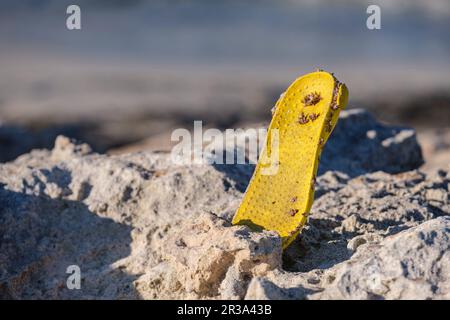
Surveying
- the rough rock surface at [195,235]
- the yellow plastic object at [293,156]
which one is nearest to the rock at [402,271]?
the rough rock surface at [195,235]

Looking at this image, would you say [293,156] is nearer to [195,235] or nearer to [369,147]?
[195,235]

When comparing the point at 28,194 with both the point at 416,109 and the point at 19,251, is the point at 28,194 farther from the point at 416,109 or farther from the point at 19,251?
the point at 416,109

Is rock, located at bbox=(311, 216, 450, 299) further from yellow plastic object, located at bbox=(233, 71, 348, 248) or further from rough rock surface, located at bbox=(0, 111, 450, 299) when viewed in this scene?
yellow plastic object, located at bbox=(233, 71, 348, 248)

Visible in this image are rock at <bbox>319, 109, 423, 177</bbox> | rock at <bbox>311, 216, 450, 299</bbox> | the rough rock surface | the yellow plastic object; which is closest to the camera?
rock at <bbox>311, 216, 450, 299</bbox>

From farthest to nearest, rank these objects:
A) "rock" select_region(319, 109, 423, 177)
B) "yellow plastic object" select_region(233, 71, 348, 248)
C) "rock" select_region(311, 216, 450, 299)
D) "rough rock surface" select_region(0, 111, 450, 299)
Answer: "rock" select_region(319, 109, 423, 177), "yellow plastic object" select_region(233, 71, 348, 248), "rough rock surface" select_region(0, 111, 450, 299), "rock" select_region(311, 216, 450, 299)

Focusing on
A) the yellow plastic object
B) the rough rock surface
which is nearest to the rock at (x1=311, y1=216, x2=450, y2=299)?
the rough rock surface

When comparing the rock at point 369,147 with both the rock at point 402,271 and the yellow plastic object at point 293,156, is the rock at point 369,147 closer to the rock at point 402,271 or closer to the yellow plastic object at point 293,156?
the yellow plastic object at point 293,156
